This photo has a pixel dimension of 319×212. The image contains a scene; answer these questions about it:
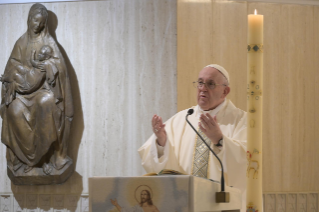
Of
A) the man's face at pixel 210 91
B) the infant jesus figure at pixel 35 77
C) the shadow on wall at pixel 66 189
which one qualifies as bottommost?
the shadow on wall at pixel 66 189

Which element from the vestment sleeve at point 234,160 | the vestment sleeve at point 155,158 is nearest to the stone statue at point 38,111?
the vestment sleeve at point 155,158

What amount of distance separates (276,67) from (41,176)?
127 inches

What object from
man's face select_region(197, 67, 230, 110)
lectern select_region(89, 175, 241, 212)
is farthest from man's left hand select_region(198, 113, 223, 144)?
lectern select_region(89, 175, 241, 212)

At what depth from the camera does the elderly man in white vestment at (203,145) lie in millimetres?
3273

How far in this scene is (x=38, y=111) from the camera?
5531 millimetres

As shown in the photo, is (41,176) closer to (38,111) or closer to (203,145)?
(38,111)

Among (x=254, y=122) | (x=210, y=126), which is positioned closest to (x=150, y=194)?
(x=254, y=122)

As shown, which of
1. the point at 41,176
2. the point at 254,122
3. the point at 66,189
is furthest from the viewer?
the point at 66,189

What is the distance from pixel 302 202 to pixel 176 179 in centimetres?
454

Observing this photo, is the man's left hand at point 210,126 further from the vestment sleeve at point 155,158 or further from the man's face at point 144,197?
the man's face at point 144,197

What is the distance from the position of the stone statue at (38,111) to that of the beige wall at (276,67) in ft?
4.85

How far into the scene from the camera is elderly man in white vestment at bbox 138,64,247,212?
3273 millimetres

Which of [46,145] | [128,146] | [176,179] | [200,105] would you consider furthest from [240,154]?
[46,145]

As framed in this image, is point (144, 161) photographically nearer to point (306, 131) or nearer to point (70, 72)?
point (70, 72)
